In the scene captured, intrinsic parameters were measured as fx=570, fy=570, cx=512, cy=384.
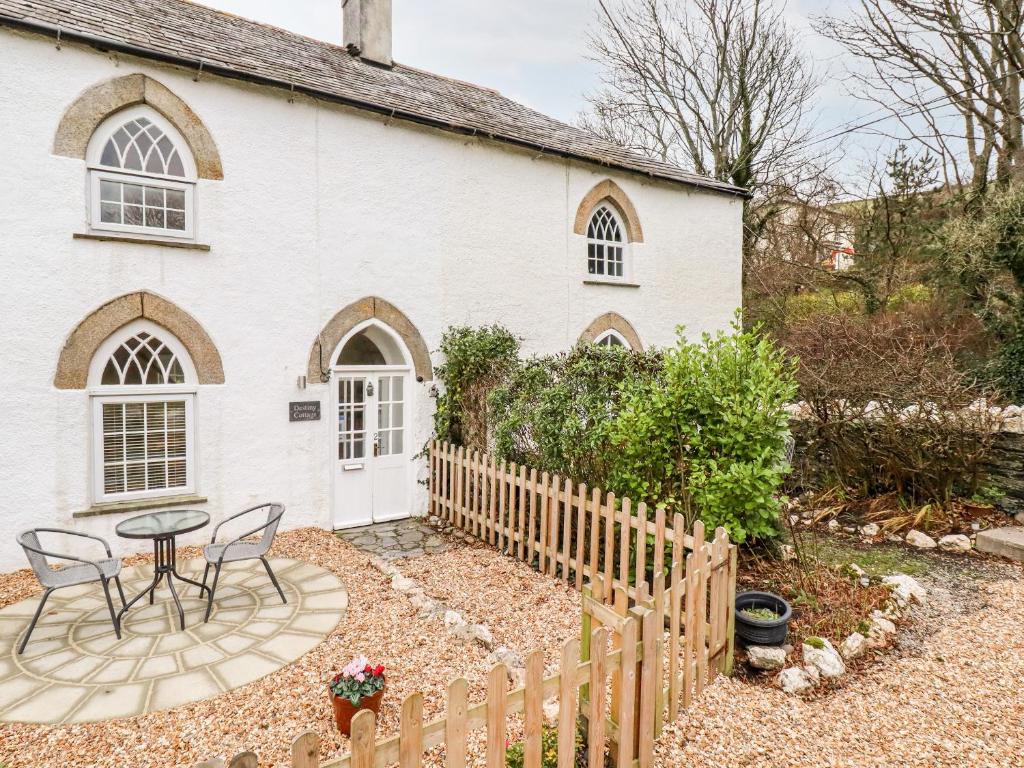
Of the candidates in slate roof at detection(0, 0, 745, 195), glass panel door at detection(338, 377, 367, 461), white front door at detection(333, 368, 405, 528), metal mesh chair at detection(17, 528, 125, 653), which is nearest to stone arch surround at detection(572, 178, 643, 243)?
slate roof at detection(0, 0, 745, 195)

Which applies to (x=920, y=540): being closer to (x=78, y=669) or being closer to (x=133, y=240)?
(x=78, y=669)

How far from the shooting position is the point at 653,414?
20.7 ft

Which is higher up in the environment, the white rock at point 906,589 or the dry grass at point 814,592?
the dry grass at point 814,592

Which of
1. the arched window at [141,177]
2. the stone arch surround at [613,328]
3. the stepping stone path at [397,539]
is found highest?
the arched window at [141,177]

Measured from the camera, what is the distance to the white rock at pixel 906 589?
6051mm

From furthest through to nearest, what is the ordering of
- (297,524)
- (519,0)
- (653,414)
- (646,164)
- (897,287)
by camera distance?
(897,287)
(519,0)
(646,164)
(297,524)
(653,414)

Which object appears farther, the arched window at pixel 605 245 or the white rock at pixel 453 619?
the arched window at pixel 605 245

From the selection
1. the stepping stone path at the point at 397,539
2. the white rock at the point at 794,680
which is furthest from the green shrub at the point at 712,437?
the stepping stone path at the point at 397,539

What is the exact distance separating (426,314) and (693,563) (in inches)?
248

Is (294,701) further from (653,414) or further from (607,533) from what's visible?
(653,414)

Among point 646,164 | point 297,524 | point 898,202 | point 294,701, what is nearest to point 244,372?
point 297,524

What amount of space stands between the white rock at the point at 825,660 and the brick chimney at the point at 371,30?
471 inches

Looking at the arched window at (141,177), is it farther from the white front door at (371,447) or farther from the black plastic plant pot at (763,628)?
the black plastic plant pot at (763,628)

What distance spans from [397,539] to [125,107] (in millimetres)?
6592
